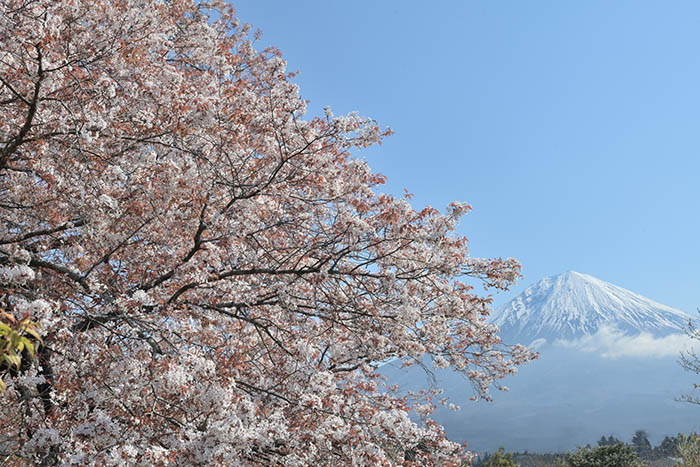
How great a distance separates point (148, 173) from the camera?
16.0ft

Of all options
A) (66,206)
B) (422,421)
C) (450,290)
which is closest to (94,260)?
(66,206)

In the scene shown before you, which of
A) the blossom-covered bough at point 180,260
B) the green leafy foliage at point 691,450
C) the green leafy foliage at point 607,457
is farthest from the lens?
the green leafy foliage at point 607,457

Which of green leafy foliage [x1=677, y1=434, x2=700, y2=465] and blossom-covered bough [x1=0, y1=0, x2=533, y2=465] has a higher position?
blossom-covered bough [x1=0, y1=0, x2=533, y2=465]

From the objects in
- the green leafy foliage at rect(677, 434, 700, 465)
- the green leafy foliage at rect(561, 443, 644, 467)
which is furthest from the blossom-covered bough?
the green leafy foliage at rect(561, 443, 644, 467)

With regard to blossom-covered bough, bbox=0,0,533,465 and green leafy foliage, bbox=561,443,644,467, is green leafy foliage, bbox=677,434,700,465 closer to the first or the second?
green leafy foliage, bbox=561,443,644,467

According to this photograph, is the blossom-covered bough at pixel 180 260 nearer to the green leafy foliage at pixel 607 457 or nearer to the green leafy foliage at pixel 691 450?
the green leafy foliage at pixel 691 450

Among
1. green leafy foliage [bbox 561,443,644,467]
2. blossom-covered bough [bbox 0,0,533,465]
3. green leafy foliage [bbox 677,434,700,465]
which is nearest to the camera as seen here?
blossom-covered bough [bbox 0,0,533,465]

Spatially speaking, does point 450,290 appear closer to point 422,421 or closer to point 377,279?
point 377,279

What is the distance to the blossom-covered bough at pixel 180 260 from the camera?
4.21 m

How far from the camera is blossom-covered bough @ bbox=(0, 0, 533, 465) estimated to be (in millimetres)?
4215

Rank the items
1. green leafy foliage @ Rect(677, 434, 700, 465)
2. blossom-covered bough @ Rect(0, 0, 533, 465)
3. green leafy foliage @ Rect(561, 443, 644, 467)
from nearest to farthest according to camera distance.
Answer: blossom-covered bough @ Rect(0, 0, 533, 465)
green leafy foliage @ Rect(677, 434, 700, 465)
green leafy foliage @ Rect(561, 443, 644, 467)

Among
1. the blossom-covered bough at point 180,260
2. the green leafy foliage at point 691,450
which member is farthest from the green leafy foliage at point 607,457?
the blossom-covered bough at point 180,260

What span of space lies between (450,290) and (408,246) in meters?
1.14

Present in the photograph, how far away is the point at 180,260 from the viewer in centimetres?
561
